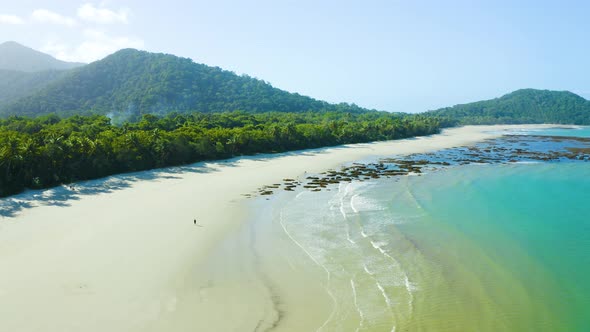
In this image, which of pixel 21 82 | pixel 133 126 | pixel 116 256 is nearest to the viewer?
pixel 116 256

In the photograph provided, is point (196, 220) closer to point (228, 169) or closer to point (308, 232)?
point (308, 232)

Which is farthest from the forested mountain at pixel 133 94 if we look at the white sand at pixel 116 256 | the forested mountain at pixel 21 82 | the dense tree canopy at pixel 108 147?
the white sand at pixel 116 256

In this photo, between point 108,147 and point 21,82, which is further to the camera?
point 21,82

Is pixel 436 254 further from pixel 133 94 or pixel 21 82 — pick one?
pixel 21 82

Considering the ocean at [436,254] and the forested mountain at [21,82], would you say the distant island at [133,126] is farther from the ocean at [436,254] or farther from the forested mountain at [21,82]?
the ocean at [436,254]

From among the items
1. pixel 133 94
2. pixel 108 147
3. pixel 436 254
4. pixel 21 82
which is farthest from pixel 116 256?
pixel 21 82

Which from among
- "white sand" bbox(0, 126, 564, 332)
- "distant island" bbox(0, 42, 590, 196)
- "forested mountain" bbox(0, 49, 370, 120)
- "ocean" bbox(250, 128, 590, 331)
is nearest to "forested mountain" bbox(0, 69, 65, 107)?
"distant island" bbox(0, 42, 590, 196)

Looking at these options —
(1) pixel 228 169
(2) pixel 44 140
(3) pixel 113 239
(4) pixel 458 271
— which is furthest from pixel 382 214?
(2) pixel 44 140
